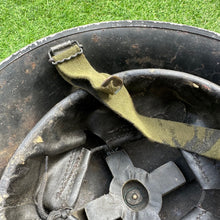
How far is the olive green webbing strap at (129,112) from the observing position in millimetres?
797

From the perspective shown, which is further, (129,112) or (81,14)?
(81,14)

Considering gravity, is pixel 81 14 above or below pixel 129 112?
above

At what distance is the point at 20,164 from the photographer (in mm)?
789

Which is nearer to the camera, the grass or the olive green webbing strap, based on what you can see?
the olive green webbing strap

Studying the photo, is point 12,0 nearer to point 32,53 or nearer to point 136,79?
point 32,53

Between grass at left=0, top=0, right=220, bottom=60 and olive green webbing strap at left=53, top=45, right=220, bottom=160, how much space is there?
77cm

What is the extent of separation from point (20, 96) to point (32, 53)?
132 millimetres

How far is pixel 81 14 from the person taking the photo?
1594 mm

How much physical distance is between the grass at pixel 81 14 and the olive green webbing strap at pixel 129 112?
77 cm

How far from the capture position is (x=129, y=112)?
0.84 meters

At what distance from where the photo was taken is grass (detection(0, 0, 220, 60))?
1585mm

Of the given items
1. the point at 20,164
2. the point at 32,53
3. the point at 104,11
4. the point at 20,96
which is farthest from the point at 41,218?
the point at 104,11

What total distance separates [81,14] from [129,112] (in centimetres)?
92

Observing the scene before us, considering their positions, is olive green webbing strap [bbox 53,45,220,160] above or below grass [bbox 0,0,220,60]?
below
